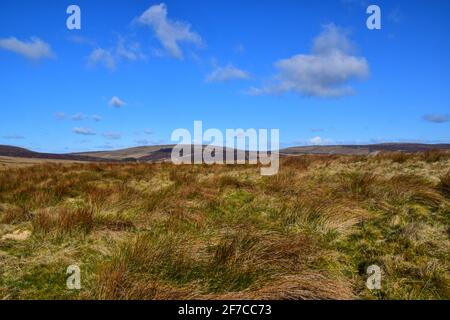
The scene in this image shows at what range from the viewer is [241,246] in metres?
4.35

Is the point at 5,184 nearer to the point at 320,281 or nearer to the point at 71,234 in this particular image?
the point at 71,234

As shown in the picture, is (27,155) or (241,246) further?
(27,155)

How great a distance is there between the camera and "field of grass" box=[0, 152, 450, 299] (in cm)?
350

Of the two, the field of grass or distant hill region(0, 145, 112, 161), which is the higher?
distant hill region(0, 145, 112, 161)

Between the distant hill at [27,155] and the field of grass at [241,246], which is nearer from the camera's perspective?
the field of grass at [241,246]

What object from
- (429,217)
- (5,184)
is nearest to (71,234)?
(429,217)

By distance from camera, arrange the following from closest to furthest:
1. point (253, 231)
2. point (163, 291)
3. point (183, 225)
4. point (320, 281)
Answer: point (163, 291) → point (320, 281) → point (253, 231) → point (183, 225)

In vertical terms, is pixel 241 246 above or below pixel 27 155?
below

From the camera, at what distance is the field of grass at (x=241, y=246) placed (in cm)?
350

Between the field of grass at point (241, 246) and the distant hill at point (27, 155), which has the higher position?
the distant hill at point (27, 155)

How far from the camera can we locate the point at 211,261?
→ 407cm

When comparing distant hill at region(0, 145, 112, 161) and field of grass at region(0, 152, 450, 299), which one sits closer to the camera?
field of grass at region(0, 152, 450, 299)
